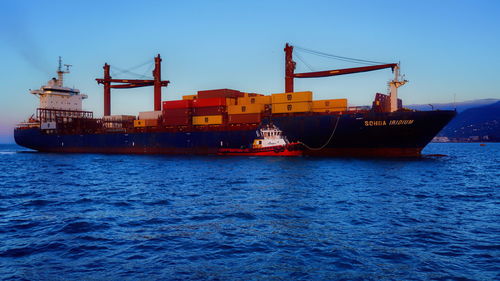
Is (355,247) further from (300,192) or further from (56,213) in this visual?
(56,213)

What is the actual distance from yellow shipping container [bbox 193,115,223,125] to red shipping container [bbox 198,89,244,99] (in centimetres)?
360

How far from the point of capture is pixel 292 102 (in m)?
45.9

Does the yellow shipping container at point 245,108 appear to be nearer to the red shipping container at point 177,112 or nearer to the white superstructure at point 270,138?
the white superstructure at point 270,138

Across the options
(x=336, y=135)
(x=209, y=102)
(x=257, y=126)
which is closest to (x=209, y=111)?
(x=209, y=102)

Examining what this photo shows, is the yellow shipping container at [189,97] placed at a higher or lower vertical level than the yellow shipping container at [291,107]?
higher

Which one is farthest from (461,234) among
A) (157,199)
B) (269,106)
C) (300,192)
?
(269,106)

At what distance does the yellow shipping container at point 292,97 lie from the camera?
45.3m

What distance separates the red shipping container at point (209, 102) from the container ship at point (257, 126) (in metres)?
0.15

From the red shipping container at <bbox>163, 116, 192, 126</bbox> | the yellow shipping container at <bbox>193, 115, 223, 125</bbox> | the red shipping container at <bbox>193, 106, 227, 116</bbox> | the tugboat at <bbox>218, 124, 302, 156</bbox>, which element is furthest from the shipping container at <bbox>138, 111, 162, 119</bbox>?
the tugboat at <bbox>218, 124, 302, 156</bbox>

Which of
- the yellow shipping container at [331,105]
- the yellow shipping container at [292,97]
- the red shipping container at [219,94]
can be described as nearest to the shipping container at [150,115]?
the red shipping container at [219,94]

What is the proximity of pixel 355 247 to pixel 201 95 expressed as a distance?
156 feet

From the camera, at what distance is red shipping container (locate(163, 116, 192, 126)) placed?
53231mm

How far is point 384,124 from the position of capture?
1576 inches

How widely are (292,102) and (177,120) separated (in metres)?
18.5
